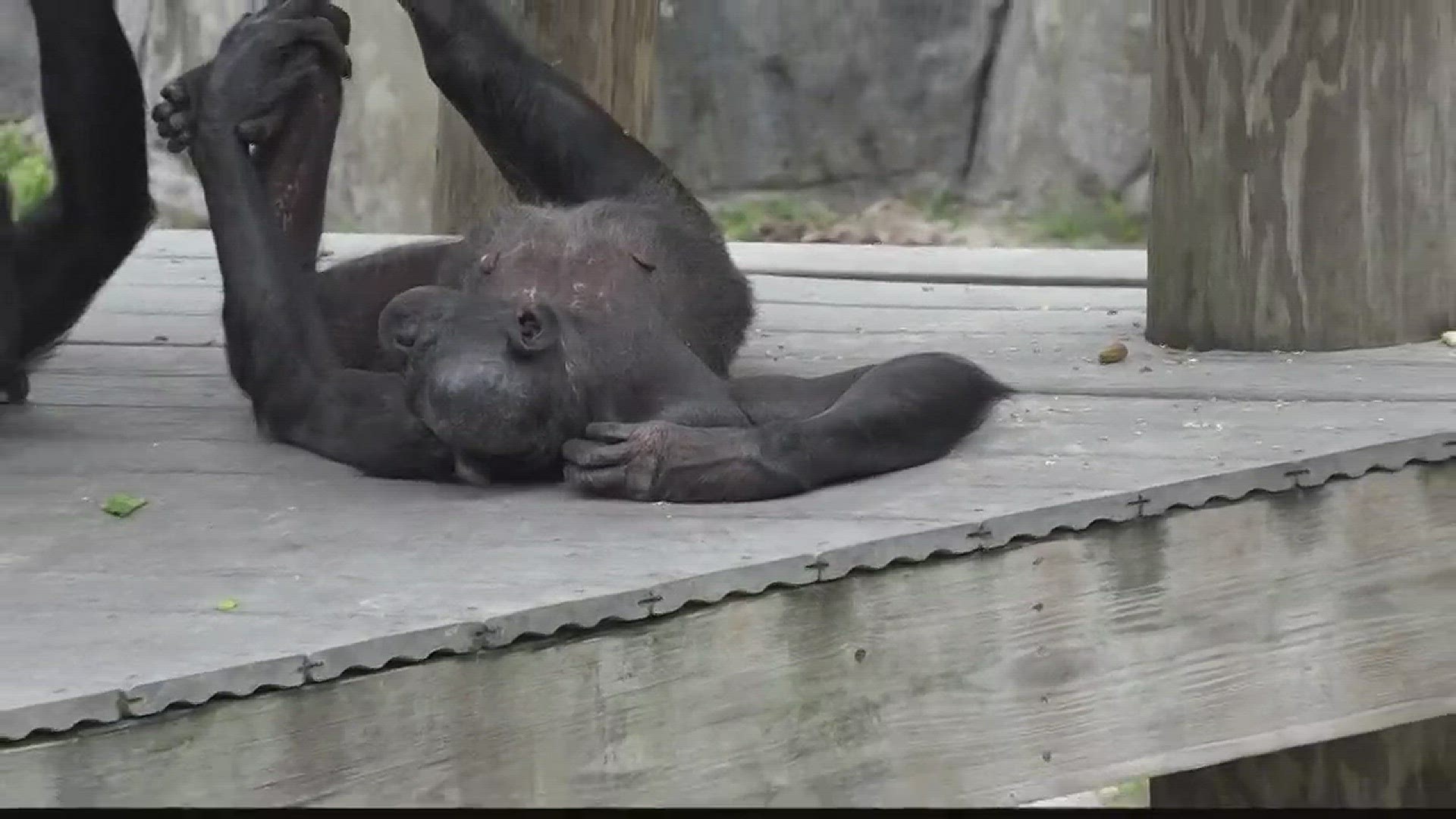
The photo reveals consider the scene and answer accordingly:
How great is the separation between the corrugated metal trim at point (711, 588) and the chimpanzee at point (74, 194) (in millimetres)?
1338

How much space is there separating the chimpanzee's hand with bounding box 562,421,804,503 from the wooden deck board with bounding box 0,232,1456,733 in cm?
→ 4

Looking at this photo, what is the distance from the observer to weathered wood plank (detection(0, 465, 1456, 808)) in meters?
1.67

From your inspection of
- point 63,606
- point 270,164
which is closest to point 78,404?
point 270,164

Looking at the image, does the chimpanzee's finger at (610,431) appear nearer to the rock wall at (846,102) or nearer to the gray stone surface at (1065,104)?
the rock wall at (846,102)

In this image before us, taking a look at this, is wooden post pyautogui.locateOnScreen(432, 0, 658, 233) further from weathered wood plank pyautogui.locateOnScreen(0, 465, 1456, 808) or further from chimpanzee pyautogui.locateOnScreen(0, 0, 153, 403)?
weathered wood plank pyautogui.locateOnScreen(0, 465, 1456, 808)

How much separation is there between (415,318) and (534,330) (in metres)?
0.15

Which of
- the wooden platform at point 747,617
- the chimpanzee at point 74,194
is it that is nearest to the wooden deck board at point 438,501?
the wooden platform at point 747,617

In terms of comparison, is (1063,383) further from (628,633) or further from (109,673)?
(109,673)

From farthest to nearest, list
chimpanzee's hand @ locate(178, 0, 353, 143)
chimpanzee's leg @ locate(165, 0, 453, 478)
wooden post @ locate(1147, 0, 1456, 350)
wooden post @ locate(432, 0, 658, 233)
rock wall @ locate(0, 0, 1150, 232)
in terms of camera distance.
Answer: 1. rock wall @ locate(0, 0, 1150, 232)
2. wooden post @ locate(432, 0, 658, 233)
3. wooden post @ locate(1147, 0, 1456, 350)
4. chimpanzee's hand @ locate(178, 0, 353, 143)
5. chimpanzee's leg @ locate(165, 0, 453, 478)

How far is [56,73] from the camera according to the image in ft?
9.28

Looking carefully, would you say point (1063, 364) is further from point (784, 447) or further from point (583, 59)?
point (583, 59)

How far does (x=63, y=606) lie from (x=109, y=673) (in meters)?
0.28

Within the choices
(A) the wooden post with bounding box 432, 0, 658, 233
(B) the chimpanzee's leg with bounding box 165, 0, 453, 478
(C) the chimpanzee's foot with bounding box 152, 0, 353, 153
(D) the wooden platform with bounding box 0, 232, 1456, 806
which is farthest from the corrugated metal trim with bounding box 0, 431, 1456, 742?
(A) the wooden post with bounding box 432, 0, 658, 233

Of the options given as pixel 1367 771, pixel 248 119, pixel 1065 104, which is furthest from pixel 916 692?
pixel 1065 104
